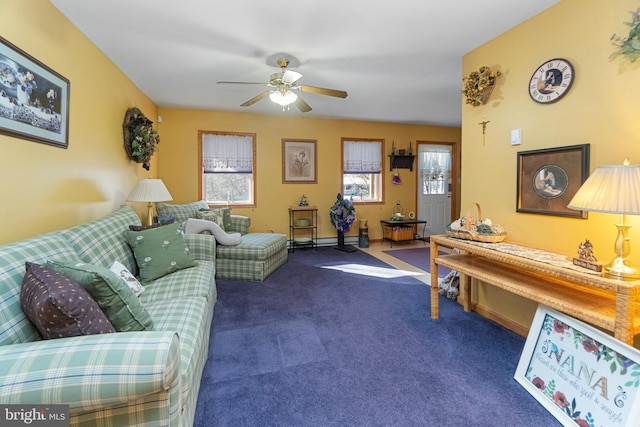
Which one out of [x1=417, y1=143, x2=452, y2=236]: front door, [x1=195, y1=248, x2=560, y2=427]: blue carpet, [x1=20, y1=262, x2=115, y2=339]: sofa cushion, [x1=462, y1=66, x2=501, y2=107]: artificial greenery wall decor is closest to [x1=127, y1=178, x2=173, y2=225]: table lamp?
[x1=195, y1=248, x2=560, y2=427]: blue carpet

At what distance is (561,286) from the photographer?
1927 millimetres

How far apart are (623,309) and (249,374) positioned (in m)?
1.99

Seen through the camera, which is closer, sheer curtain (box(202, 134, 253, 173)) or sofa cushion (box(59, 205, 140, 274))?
sofa cushion (box(59, 205, 140, 274))

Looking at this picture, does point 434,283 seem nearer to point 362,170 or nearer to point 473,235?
point 473,235

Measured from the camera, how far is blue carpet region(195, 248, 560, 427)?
156 cm

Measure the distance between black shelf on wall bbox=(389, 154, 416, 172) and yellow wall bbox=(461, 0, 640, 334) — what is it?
3.11m

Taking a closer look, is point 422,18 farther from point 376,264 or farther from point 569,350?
point 376,264

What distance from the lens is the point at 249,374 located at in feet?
6.16

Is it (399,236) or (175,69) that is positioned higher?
(175,69)

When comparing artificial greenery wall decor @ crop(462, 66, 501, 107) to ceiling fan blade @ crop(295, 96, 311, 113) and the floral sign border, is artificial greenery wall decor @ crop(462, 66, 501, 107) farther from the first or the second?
the floral sign border

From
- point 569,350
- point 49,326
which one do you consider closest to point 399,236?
point 569,350

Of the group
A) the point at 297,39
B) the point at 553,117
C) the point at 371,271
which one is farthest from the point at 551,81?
the point at 371,271

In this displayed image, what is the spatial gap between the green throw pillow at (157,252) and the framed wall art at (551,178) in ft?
9.04

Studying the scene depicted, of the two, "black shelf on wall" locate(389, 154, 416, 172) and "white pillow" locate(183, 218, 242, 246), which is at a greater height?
"black shelf on wall" locate(389, 154, 416, 172)
